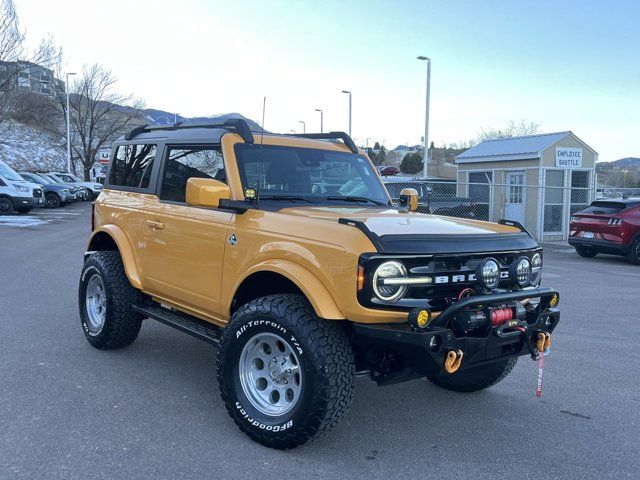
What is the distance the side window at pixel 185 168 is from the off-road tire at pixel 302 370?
128cm

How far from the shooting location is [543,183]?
1923cm

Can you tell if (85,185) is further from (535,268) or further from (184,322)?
(535,268)

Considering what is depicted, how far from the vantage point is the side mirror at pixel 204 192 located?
4113mm

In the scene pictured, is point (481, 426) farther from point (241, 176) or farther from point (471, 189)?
point (471, 189)

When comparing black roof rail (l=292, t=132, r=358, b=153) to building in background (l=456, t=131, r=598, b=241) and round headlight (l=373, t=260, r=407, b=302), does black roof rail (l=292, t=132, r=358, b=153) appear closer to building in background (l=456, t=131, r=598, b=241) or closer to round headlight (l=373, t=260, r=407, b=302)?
round headlight (l=373, t=260, r=407, b=302)

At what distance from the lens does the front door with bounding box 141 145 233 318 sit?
444 cm

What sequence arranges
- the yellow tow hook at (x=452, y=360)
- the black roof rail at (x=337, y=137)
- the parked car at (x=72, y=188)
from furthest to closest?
the parked car at (x=72, y=188)
the black roof rail at (x=337, y=137)
the yellow tow hook at (x=452, y=360)

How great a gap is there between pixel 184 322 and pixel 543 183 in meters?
16.7

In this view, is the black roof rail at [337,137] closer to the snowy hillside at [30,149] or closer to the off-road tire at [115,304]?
the off-road tire at [115,304]

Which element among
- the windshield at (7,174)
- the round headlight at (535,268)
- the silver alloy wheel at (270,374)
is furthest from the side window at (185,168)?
the windshield at (7,174)

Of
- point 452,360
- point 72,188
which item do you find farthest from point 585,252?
point 72,188

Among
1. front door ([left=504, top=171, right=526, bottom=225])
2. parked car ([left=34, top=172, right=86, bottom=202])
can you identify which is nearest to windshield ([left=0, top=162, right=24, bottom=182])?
parked car ([left=34, top=172, right=86, bottom=202])

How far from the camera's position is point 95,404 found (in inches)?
173

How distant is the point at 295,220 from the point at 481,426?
1.95 meters
